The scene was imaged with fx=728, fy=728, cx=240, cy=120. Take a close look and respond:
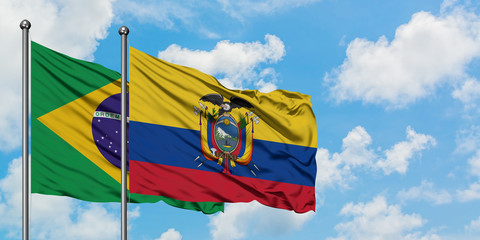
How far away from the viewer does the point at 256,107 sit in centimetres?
1934

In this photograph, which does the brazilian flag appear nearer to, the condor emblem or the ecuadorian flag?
the ecuadorian flag

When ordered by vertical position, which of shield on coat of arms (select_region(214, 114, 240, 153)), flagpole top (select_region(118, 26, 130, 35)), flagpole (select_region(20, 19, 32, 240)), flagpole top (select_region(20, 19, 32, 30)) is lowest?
flagpole (select_region(20, 19, 32, 240))

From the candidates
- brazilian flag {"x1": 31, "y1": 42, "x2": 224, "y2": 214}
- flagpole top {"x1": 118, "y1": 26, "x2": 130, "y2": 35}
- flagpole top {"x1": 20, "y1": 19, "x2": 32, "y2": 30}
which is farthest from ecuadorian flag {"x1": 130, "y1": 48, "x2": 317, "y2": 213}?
flagpole top {"x1": 20, "y1": 19, "x2": 32, "y2": 30}

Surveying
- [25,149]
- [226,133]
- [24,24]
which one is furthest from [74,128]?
[226,133]

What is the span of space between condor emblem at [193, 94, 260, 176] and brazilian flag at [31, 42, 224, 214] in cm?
166

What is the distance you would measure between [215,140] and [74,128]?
3.43 meters

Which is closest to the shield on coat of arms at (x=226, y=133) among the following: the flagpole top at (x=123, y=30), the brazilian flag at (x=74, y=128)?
the brazilian flag at (x=74, y=128)

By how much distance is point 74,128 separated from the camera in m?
16.9

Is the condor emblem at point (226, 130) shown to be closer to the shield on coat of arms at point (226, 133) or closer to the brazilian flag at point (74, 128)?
the shield on coat of arms at point (226, 133)

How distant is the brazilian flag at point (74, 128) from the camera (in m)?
16.1

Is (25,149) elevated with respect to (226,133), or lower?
lower

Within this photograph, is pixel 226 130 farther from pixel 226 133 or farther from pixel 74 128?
pixel 74 128

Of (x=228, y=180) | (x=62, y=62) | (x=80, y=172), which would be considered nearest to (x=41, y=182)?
(x=80, y=172)

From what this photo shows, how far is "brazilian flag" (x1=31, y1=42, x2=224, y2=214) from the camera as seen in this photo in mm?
16094
